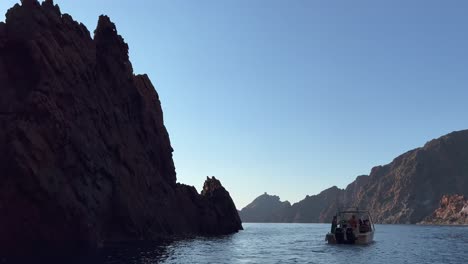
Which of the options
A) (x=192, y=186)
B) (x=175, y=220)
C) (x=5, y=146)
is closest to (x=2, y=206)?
(x=5, y=146)

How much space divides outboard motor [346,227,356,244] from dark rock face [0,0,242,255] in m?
33.8

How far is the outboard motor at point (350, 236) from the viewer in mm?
71062

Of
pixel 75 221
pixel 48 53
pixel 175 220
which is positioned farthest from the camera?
pixel 175 220

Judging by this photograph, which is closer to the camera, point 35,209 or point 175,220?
point 35,209

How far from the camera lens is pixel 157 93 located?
111000 mm

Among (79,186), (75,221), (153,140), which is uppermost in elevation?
(153,140)

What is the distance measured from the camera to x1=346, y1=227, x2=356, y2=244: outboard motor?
71062 millimetres

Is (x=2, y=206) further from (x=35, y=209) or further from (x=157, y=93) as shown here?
(x=157, y=93)

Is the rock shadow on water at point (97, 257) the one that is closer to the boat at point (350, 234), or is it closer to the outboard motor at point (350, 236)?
the boat at point (350, 234)

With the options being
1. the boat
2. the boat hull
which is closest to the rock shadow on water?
the boat

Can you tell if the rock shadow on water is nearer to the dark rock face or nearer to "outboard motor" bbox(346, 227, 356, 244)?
the dark rock face

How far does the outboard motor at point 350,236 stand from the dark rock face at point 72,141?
111 feet

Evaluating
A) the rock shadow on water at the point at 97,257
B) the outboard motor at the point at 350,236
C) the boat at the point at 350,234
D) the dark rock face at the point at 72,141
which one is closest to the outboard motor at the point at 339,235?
the boat at the point at 350,234

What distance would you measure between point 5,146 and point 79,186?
11.8 m
